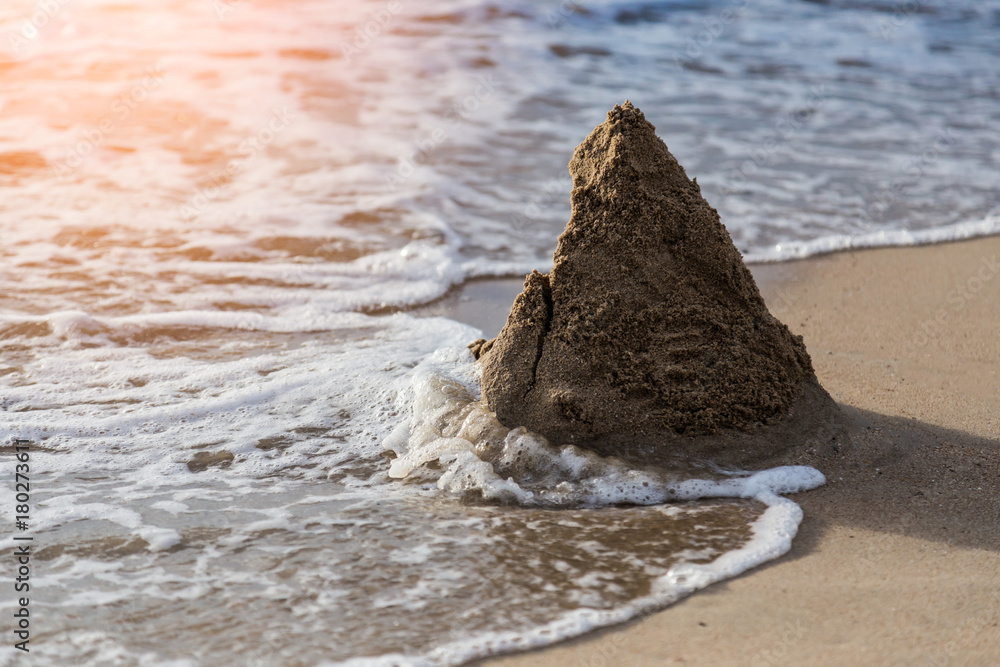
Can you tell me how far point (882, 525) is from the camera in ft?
8.21

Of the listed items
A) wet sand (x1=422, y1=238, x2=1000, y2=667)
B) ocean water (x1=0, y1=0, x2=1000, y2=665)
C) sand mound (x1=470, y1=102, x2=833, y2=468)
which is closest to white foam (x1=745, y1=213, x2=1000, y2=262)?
ocean water (x1=0, y1=0, x2=1000, y2=665)

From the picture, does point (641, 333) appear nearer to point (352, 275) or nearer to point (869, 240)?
point (352, 275)

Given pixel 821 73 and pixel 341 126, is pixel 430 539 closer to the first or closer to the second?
pixel 341 126

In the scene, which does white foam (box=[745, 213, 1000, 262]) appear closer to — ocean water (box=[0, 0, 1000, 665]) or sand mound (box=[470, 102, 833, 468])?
ocean water (box=[0, 0, 1000, 665])

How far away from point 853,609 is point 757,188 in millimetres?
4488

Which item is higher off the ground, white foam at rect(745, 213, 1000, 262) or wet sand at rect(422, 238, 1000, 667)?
white foam at rect(745, 213, 1000, 262)

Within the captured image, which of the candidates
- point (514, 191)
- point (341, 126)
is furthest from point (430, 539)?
point (341, 126)

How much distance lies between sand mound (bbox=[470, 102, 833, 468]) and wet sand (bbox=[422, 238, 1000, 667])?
0.29 metres

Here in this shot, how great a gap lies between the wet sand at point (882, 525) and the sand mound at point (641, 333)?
29cm

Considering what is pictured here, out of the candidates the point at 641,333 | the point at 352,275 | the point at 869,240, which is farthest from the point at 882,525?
the point at 352,275

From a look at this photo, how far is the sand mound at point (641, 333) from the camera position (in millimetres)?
2801

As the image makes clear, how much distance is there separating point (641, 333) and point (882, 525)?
2.96ft

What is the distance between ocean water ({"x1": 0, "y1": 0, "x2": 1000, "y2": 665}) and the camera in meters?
2.27

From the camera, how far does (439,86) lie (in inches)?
358
